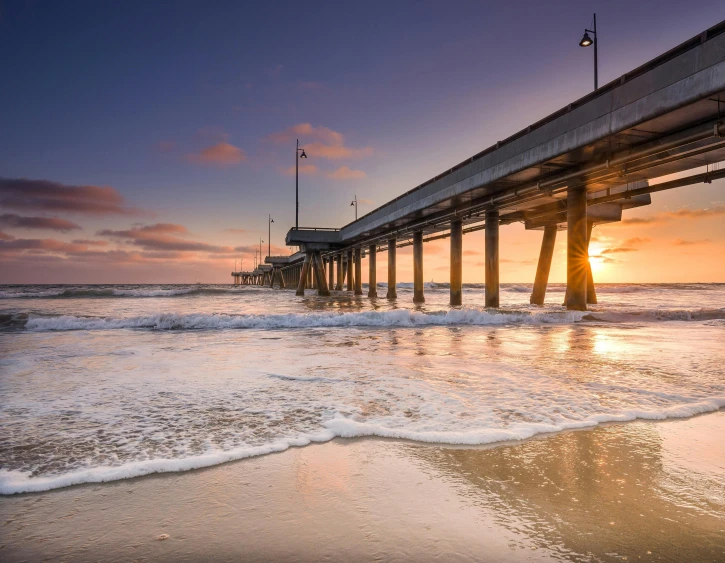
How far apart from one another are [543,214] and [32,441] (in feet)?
86.2

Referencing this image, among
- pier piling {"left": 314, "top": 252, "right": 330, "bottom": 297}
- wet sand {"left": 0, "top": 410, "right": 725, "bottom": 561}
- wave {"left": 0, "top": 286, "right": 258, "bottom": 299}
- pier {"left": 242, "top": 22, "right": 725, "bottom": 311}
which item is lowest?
wet sand {"left": 0, "top": 410, "right": 725, "bottom": 561}

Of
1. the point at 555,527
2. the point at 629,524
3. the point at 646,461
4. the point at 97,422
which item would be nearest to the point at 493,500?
the point at 555,527

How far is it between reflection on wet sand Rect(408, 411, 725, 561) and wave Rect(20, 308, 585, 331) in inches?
444

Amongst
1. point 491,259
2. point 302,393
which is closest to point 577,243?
point 491,259

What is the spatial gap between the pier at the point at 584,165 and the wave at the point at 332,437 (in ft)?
31.6

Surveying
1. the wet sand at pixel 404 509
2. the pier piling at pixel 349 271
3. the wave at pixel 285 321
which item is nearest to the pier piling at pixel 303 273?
the pier piling at pixel 349 271

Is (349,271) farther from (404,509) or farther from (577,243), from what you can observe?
(404,509)

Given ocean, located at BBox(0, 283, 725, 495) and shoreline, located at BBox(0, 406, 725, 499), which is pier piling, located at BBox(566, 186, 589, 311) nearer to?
ocean, located at BBox(0, 283, 725, 495)

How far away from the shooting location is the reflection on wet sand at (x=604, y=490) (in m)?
1.94

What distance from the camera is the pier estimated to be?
426 inches

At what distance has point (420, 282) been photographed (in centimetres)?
3284

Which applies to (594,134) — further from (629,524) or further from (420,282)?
(420,282)

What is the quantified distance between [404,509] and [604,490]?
3.89ft

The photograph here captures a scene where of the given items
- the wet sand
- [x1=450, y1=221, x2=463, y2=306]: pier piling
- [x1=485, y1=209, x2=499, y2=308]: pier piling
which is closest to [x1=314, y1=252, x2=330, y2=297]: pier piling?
[x1=450, y1=221, x2=463, y2=306]: pier piling
